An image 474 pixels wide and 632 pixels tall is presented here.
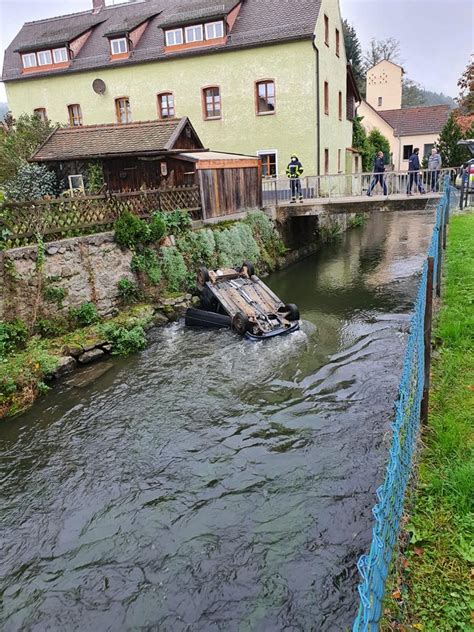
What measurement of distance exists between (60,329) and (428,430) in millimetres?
8659

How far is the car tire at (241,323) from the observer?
11758 millimetres

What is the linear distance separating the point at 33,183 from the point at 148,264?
784cm

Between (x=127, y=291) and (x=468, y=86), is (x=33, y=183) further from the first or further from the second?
(x=468, y=86)

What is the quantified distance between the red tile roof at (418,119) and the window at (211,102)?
90.2 ft

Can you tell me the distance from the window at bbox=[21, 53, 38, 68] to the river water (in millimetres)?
28053

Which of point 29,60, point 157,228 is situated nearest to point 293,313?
point 157,228

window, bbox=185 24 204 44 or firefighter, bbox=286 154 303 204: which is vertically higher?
window, bbox=185 24 204 44

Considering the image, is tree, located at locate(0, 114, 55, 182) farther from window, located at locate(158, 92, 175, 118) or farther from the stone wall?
the stone wall

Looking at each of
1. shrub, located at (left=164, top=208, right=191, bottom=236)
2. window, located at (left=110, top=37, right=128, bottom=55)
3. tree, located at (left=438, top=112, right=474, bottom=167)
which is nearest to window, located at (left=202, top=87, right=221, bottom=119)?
window, located at (left=110, top=37, right=128, bottom=55)

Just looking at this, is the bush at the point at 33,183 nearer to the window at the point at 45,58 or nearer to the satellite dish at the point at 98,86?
the satellite dish at the point at 98,86

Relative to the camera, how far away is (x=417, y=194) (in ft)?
61.4

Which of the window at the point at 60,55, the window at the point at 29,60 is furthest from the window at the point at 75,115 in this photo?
the window at the point at 29,60

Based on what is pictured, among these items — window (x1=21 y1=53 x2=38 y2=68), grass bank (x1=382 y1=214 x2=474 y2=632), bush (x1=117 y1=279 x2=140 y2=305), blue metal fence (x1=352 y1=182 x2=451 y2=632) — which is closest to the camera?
blue metal fence (x1=352 y1=182 x2=451 y2=632)

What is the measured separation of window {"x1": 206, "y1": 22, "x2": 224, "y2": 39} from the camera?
83.7ft
